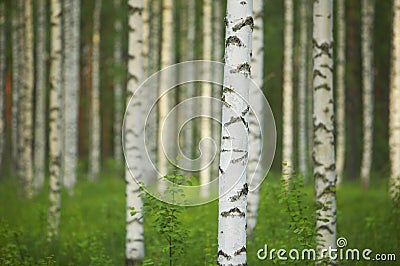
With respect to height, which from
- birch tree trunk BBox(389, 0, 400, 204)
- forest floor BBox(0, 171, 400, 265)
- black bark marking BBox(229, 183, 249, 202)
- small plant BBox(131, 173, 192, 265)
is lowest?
forest floor BBox(0, 171, 400, 265)

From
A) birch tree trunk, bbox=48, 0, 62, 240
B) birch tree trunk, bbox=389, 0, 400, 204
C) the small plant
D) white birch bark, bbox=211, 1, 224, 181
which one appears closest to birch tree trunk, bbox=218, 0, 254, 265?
the small plant

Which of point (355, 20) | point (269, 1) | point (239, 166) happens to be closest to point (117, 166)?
point (269, 1)

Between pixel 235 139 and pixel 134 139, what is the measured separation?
11.0 ft

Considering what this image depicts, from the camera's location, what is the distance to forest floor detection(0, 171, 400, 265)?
23.8ft

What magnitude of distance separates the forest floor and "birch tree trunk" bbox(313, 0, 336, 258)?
11.8 inches

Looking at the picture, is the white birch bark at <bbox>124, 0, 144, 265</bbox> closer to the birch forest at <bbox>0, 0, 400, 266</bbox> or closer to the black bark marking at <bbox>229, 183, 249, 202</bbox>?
the birch forest at <bbox>0, 0, 400, 266</bbox>

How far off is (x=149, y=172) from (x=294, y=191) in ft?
40.2

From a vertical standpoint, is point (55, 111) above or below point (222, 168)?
above

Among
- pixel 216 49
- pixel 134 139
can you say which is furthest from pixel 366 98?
pixel 134 139

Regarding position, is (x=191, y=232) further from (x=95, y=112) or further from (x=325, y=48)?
(x=95, y=112)

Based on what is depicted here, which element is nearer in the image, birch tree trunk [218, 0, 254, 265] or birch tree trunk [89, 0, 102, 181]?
birch tree trunk [218, 0, 254, 265]

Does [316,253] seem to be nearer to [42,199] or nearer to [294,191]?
[294,191]

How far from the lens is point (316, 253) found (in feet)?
23.5

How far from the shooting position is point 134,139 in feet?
27.7
